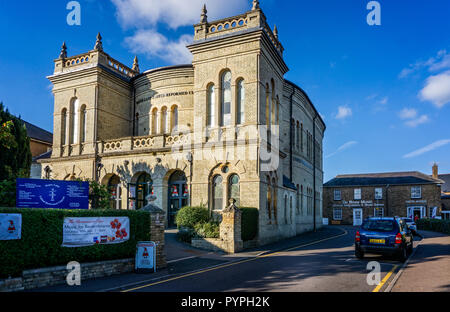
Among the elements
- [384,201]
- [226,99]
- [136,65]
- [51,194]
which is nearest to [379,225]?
[226,99]

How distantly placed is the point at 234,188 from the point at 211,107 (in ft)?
16.0

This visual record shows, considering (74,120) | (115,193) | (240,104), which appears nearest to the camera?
(240,104)

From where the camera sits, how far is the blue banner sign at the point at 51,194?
1364 centimetres

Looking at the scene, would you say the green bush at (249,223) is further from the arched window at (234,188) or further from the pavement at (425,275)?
the pavement at (425,275)

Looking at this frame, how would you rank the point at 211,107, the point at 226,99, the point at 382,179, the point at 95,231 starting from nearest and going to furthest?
the point at 95,231 → the point at 226,99 → the point at 211,107 → the point at 382,179

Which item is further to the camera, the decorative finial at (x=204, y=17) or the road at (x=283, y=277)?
the decorative finial at (x=204, y=17)

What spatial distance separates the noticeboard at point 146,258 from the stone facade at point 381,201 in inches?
1774

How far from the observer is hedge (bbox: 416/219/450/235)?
30947mm

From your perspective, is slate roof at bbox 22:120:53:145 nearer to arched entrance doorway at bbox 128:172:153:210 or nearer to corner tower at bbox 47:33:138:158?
corner tower at bbox 47:33:138:158

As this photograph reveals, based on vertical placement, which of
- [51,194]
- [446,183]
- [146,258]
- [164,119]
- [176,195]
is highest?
[164,119]

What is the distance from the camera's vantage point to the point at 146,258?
39.3ft

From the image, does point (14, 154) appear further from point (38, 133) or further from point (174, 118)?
point (38, 133)

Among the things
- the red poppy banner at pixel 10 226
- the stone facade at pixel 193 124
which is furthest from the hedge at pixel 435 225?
the red poppy banner at pixel 10 226
